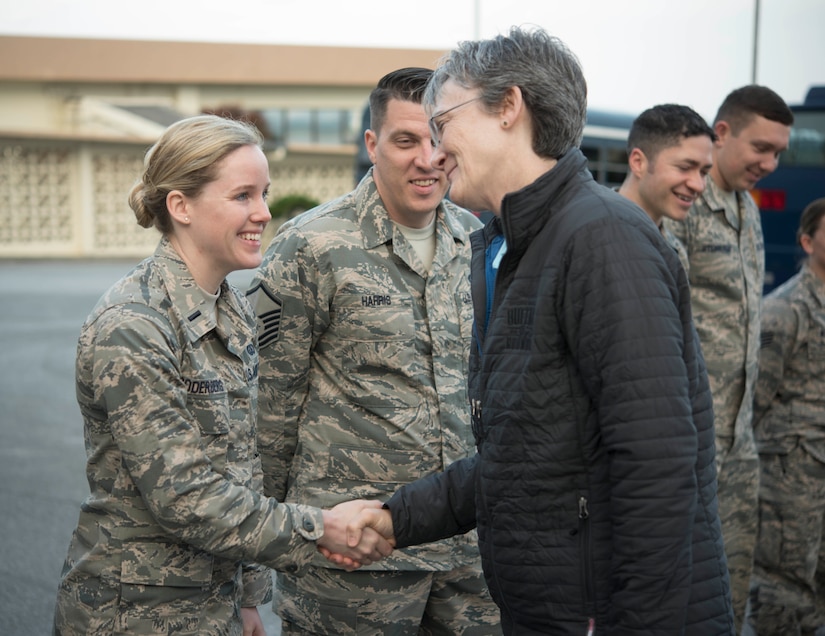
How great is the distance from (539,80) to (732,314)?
2532 mm

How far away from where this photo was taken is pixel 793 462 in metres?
4.86

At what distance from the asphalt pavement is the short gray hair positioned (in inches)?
136

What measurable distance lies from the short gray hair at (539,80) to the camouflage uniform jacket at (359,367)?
1.13 meters

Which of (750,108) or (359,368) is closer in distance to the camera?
(359,368)

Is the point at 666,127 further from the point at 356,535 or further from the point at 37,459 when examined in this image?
the point at 37,459

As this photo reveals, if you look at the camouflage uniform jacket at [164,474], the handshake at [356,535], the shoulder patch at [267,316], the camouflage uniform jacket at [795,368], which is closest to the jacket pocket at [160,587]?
the camouflage uniform jacket at [164,474]

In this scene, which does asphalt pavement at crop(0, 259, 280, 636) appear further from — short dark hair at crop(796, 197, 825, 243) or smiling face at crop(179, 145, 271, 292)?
short dark hair at crop(796, 197, 825, 243)

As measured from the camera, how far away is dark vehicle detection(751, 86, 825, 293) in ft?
A: 37.1

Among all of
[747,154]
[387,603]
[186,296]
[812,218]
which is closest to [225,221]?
[186,296]

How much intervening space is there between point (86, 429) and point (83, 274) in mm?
25585

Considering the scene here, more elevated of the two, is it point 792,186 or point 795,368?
point 792,186

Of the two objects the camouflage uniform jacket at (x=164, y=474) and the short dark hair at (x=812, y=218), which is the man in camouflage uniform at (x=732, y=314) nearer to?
the short dark hair at (x=812, y=218)

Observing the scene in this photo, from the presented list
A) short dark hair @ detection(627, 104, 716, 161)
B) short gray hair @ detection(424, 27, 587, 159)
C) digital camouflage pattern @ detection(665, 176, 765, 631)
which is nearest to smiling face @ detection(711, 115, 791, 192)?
digital camouflage pattern @ detection(665, 176, 765, 631)

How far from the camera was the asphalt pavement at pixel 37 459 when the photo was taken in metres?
5.23
